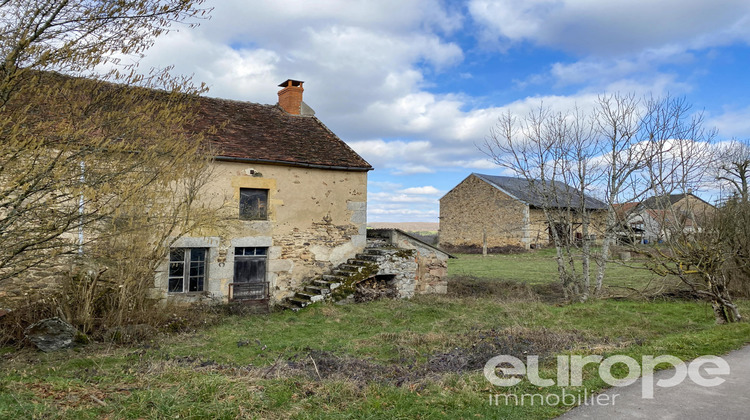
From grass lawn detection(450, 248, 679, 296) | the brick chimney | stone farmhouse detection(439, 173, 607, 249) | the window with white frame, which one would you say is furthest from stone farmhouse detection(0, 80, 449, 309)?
stone farmhouse detection(439, 173, 607, 249)

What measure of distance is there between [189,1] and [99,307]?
21.6ft

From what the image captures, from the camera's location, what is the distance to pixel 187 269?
12.4 metres

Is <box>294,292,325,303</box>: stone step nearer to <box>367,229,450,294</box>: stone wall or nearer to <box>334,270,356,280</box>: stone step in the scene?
<box>334,270,356,280</box>: stone step

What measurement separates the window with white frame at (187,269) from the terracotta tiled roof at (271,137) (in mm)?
2687

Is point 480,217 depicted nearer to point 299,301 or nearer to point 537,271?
point 537,271

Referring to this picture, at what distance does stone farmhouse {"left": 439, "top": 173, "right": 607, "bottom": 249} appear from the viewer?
29328 millimetres

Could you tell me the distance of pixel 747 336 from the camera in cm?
720

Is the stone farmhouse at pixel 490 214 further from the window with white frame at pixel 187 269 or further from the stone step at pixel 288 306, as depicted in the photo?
the window with white frame at pixel 187 269

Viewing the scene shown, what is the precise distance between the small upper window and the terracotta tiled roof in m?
0.99

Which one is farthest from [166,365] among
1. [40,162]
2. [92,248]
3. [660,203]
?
[660,203]

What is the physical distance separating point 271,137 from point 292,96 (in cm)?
277

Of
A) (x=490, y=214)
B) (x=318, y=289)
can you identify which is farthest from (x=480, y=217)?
(x=318, y=289)

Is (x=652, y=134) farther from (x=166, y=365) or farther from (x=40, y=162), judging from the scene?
(x=40, y=162)

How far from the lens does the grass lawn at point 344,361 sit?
178 inches
